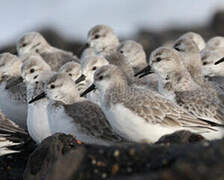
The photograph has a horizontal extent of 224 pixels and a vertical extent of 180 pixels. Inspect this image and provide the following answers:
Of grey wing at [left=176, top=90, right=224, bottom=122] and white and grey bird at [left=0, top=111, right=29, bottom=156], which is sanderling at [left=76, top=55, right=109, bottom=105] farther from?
grey wing at [left=176, top=90, right=224, bottom=122]

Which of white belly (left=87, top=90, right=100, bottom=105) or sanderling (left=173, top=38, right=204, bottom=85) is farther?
sanderling (left=173, top=38, right=204, bottom=85)

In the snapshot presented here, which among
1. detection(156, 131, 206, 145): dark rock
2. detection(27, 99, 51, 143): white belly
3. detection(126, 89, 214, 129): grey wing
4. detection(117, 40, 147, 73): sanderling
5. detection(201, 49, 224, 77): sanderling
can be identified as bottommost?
detection(117, 40, 147, 73): sanderling

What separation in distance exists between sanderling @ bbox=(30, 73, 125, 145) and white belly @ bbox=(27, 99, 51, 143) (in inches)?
13.3

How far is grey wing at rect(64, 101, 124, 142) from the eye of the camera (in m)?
10.0

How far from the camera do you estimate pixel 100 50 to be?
16359mm

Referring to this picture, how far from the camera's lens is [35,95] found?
12266 mm

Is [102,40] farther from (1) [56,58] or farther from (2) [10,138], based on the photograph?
(2) [10,138]

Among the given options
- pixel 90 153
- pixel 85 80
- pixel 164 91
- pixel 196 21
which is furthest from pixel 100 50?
pixel 196 21

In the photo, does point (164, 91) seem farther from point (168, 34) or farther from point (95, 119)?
point (168, 34)

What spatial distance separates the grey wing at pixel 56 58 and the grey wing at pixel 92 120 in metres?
4.69

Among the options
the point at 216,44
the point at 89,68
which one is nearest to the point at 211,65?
the point at 216,44

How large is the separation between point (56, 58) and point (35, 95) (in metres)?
3.36

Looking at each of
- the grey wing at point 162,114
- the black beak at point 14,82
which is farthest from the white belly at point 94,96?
the grey wing at point 162,114

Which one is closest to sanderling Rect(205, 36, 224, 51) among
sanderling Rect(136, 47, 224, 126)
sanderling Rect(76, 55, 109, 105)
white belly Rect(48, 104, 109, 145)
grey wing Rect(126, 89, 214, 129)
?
sanderling Rect(76, 55, 109, 105)
